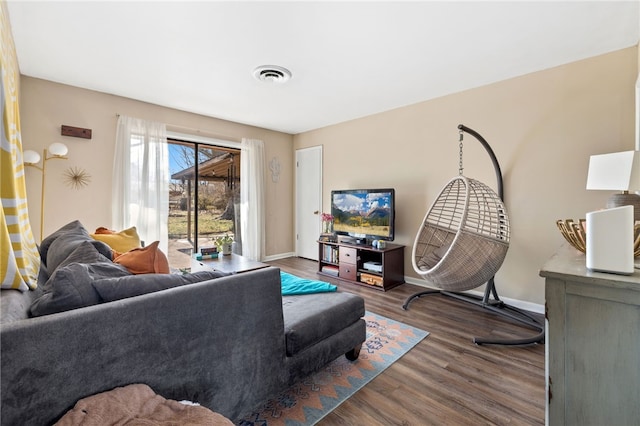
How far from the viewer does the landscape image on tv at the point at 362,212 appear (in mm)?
3715

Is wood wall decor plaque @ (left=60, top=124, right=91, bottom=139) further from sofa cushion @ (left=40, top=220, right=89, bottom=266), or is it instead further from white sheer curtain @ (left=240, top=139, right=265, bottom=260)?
white sheer curtain @ (left=240, top=139, right=265, bottom=260)

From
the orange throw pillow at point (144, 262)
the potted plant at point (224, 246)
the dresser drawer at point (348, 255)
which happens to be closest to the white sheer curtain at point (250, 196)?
the potted plant at point (224, 246)

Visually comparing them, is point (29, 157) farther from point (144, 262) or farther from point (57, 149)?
point (144, 262)

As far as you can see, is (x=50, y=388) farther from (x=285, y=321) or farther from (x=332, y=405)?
(x=332, y=405)

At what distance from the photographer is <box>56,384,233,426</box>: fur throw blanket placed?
0.82 meters

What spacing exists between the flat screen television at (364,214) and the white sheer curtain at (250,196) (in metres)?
1.43

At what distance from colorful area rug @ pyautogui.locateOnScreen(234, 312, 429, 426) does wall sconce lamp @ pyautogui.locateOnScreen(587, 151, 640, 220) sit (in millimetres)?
1570

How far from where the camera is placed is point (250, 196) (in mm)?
4844

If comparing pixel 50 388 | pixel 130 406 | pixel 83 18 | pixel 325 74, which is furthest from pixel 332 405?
pixel 83 18

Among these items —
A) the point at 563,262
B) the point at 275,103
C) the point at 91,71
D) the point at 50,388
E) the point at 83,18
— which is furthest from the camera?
the point at 275,103

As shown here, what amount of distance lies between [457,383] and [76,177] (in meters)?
4.32

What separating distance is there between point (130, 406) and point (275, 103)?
3521 millimetres

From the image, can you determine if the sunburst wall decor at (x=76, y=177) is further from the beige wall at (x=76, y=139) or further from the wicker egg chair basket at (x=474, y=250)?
the wicker egg chair basket at (x=474, y=250)

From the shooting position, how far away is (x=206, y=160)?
463 centimetres
